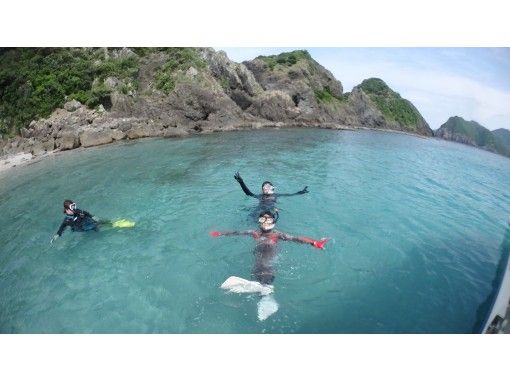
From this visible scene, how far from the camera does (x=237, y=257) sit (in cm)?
809

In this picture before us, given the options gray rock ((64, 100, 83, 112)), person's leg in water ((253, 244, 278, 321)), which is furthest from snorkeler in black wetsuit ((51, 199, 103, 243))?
gray rock ((64, 100, 83, 112))

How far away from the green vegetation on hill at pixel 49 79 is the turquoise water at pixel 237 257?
16274mm

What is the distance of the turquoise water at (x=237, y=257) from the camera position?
625 centimetres

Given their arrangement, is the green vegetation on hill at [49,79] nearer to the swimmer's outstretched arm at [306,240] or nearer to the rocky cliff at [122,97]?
the rocky cliff at [122,97]

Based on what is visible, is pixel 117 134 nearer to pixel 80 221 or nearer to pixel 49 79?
pixel 49 79

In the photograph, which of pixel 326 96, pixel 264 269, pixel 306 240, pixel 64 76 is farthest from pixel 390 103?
pixel 264 269

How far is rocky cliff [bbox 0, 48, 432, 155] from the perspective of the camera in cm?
2744

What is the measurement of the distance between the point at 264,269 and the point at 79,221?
6019mm

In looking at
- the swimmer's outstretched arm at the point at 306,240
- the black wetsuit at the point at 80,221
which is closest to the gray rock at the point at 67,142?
the black wetsuit at the point at 80,221

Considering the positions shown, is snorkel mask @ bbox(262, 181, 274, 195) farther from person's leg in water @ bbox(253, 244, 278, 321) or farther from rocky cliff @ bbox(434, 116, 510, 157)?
rocky cliff @ bbox(434, 116, 510, 157)

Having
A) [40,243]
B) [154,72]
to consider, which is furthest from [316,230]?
[154,72]

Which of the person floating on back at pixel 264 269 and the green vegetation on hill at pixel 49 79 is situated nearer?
the person floating on back at pixel 264 269

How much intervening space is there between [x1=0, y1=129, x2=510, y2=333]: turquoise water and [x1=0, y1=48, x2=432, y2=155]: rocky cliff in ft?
47.4
